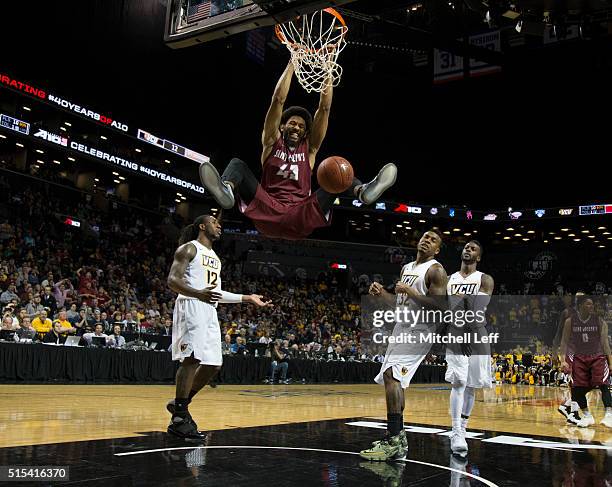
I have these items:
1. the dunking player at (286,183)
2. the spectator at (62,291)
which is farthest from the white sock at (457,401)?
the spectator at (62,291)

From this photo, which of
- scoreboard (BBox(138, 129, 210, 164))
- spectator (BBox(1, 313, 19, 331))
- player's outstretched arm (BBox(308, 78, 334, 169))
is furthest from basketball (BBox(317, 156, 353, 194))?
scoreboard (BBox(138, 129, 210, 164))

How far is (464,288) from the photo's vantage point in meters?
5.96

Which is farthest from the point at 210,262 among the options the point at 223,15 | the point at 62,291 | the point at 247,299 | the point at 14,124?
the point at 14,124

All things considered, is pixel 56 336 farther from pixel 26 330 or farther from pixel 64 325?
pixel 26 330

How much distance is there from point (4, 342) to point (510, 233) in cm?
2672

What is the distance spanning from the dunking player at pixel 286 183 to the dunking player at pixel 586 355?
4.62 meters

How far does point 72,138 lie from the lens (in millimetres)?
18609

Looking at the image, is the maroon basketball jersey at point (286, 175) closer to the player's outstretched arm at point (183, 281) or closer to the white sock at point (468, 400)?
the player's outstretched arm at point (183, 281)

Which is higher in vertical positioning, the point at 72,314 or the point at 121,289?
the point at 121,289

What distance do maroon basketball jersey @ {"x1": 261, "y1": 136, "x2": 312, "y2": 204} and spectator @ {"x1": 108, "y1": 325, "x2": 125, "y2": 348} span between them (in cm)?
908

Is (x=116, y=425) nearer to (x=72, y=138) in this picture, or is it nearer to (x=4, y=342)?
(x=4, y=342)

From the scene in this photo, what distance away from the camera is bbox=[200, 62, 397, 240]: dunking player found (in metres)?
4.42

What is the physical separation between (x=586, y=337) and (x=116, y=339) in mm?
9239

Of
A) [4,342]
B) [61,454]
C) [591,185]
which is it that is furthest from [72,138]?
[591,185]
